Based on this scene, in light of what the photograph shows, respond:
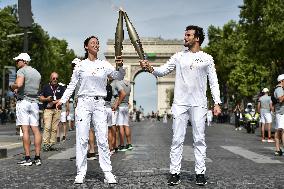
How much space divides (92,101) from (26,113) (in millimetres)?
2622

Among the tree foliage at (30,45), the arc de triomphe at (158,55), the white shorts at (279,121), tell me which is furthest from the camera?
the arc de triomphe at (158,55)

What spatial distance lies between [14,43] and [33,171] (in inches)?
2093

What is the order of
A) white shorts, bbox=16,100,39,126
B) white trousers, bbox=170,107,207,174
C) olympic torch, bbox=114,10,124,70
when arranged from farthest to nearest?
white shorts, bbox=16,100,39,126 < white trousers, bbox=170,107,207,174 < olympic torch, bbox=114,10,124,70

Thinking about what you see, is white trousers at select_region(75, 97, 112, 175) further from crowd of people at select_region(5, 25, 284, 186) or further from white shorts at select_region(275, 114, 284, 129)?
white shorts at select_region(275, 114, 284, 129)

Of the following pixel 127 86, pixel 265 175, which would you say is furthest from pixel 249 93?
pixel 265 175

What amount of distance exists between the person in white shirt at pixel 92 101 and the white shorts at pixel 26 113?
2.30 m

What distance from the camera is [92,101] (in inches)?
292

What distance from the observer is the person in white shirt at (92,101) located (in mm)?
7336

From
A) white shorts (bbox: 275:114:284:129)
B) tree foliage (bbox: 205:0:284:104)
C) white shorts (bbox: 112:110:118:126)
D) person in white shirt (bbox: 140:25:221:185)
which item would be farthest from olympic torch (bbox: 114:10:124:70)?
tree foliage (bbox: 205:0:284:104)

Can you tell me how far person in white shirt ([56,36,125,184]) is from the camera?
289 inches

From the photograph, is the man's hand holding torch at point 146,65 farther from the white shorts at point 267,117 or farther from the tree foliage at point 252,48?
the tree foliage at point 252,48

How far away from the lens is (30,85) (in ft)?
31.9

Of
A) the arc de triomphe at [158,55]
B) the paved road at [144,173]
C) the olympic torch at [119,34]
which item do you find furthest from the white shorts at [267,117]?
the arc de triomphe at [158,55]

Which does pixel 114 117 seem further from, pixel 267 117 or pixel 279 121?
pixel 267 117
